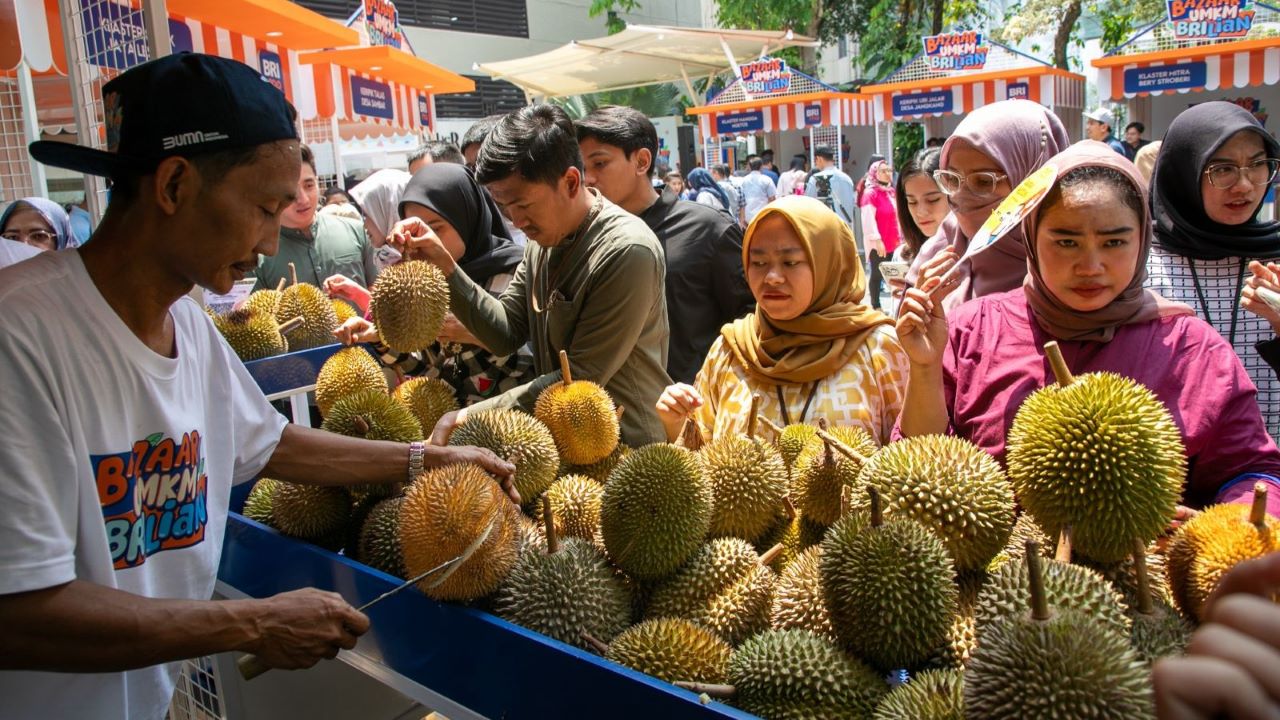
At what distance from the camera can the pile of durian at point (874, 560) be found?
121cm

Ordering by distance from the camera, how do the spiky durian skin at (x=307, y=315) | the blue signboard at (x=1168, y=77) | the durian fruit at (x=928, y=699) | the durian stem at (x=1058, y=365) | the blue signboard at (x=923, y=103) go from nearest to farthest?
the durian fruit at (x=928, y=699)
the durian stem at (x=1058, y=365)
the spiky durian skin at (x=307, y=315)
the blue signboard at (x=1168, y=77)
the blue signboard at (x=923, y=103)

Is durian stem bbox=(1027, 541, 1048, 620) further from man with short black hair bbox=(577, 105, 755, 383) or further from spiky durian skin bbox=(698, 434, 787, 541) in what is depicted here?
man with short black hair bbox=(577, 105, 755, 383)

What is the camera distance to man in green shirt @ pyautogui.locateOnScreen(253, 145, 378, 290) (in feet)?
15.0

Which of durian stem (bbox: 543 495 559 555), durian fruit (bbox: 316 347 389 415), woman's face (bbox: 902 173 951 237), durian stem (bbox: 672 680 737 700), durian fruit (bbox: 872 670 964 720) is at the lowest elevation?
durian stem (bbox: 672 680 737 700)

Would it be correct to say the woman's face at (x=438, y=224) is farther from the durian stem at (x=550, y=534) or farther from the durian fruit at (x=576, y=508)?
the durian stem at (x=550, y=534)

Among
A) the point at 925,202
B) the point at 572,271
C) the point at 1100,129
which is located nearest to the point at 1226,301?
the point at 925,202

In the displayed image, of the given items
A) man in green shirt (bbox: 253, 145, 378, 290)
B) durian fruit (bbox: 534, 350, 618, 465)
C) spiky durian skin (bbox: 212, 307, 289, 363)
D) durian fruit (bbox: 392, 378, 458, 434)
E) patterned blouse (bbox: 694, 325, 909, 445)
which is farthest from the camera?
man in green shirt (bbox: 253, 145, 378, 290)

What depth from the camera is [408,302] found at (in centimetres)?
250

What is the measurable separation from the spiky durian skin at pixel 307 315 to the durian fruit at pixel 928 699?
2.85 m

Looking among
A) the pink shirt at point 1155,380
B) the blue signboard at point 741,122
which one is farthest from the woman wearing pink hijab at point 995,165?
the blue signboard at point 741,122

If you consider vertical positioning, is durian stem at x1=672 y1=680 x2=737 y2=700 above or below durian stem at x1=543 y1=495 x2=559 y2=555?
below

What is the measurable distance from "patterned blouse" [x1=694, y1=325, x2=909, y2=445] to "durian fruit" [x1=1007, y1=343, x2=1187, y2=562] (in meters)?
0.86

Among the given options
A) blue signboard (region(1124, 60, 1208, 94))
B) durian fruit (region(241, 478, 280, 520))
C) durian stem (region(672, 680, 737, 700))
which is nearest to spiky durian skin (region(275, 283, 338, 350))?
durian fruit (region(241, 478, 280, 520))

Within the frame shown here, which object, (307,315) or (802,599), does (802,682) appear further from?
(307,315)
